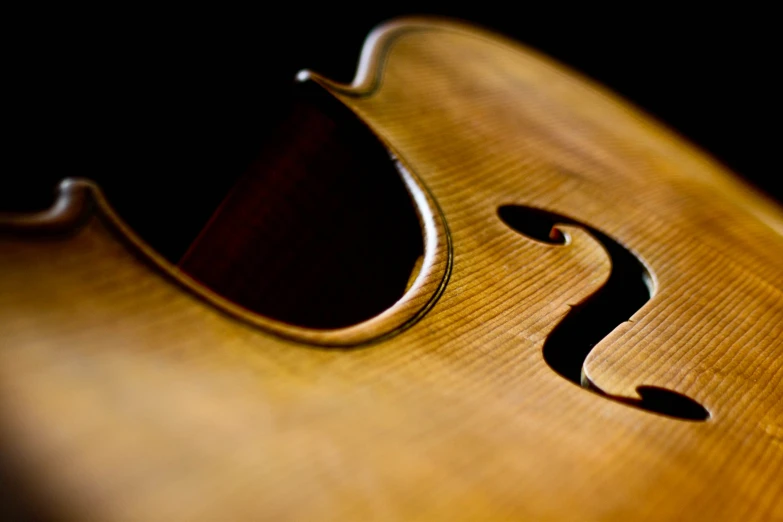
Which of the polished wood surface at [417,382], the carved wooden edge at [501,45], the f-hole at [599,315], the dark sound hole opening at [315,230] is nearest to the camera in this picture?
the polished wood surface at [417,382]

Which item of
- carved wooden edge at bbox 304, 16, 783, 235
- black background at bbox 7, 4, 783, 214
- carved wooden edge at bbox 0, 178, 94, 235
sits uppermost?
carved wooden edge at bbox 304, 16, 783, 235

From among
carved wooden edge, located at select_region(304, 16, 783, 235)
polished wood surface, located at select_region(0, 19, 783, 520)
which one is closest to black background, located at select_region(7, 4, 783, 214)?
carved wooden edge, located at select_region(304, 16, 783, 235)

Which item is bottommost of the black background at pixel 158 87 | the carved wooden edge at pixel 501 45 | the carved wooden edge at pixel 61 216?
the black background at pixel 158 87

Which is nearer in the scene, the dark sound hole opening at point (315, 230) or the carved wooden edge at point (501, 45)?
the dark sound hole opening at point (315, 230)

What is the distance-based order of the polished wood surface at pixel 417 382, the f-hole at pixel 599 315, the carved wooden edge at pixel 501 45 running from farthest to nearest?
the carved wooden edge at pixel 501 45, the f-hole at pixel 599 315, the polished wood surface at pixel 417 382

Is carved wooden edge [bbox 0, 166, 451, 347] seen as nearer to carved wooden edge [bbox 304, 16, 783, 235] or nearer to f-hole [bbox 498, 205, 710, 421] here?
f-hole [bbox 498, 205, 710, 421]

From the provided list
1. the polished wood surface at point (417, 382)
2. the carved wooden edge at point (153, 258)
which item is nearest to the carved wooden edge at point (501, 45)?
the polished wood surface at point (417, 382)

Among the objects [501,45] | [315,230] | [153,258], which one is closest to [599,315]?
[315,230]

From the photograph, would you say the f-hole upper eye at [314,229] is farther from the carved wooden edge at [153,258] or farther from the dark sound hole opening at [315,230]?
the carved wooden edge at [153,258]

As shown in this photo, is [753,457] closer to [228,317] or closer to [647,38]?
[228,317]
